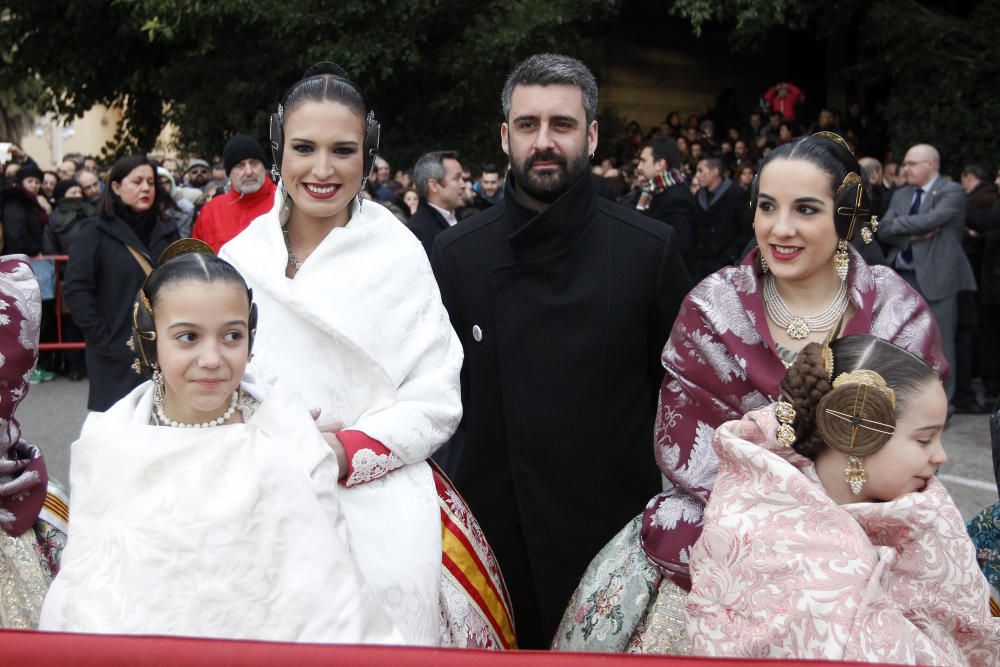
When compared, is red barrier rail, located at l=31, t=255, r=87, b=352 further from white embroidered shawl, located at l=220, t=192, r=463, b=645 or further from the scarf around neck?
white embroidered shawl, located at l=220, t=192, r=463, b=645

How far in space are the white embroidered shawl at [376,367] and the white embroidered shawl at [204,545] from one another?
27 centimetres

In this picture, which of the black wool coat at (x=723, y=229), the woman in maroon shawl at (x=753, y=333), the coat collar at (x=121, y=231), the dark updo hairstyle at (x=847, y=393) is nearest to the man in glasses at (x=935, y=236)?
the black wool coat at (x=723, y=229)

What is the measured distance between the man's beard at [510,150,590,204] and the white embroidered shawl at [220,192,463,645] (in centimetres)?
46

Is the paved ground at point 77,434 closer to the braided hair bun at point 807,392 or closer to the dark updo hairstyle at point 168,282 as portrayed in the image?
the braided hair bun at point 807,392

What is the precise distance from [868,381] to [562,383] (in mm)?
1086

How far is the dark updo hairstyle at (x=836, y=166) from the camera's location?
2602mm

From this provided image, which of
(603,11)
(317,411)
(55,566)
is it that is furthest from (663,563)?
(603,11)

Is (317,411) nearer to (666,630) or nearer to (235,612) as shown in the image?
(235,612)

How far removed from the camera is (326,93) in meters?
2.72

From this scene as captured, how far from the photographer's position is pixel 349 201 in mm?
2820

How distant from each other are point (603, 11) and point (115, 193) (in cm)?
1055

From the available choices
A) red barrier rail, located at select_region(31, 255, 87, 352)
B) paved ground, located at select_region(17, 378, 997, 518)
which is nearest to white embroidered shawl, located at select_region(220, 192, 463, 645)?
paved ground, located at select_region(17, 378, 997, 518)

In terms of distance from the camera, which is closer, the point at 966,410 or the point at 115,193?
the point at 115,193

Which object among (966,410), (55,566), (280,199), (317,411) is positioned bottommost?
(966,410)
